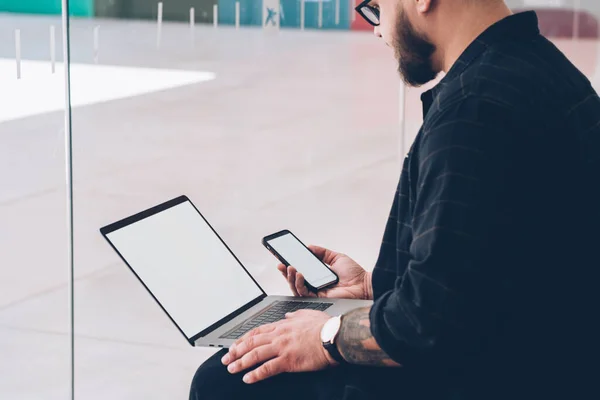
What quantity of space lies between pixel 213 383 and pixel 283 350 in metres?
0.18

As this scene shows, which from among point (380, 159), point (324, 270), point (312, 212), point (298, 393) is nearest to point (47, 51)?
point (312, 212)

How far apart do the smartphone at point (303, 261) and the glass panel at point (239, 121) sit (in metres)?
2.63

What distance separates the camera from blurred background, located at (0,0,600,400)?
16.8 ft

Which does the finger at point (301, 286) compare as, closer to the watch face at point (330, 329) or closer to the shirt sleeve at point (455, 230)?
the watch face at point (330, 329)

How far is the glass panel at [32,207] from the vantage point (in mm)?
4023

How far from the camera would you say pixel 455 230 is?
168cm

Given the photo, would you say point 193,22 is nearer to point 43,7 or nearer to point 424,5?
point 43,7

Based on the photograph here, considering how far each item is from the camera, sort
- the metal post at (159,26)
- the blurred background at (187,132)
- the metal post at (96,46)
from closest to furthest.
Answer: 1. the blurred background at (187,132)
2. the metal post at (96,46)
3. the metal post at (159,26)

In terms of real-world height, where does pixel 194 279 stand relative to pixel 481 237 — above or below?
below

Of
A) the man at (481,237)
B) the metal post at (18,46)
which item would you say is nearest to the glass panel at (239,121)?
the metal post at (18,46)

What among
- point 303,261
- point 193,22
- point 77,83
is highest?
point 193,22

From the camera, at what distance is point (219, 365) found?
212cm

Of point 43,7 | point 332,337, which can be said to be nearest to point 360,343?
point 332,337

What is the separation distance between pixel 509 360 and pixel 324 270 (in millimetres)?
768
